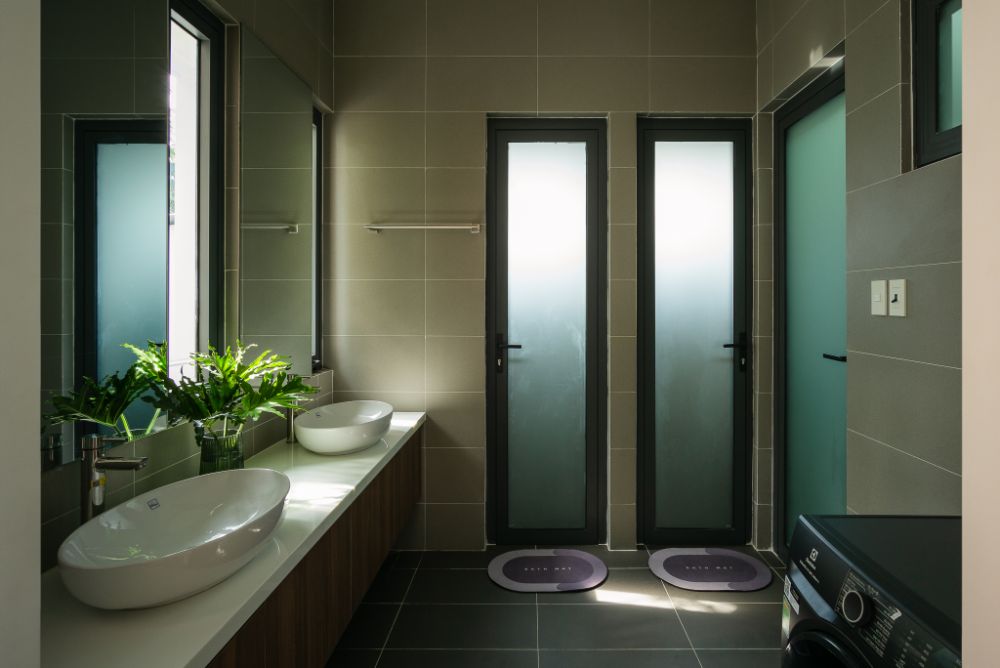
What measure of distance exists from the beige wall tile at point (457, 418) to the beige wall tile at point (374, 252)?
2.14 feet

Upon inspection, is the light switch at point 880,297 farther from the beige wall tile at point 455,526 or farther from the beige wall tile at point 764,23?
the beige wall tile at point 455,526

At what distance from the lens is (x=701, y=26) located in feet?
9.37

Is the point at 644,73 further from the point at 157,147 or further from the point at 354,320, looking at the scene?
the point at 157,147

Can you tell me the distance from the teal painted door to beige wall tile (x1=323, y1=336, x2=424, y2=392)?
184cm

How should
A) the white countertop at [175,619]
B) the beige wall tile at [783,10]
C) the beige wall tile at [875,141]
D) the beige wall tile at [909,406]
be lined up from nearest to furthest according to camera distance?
the white countertop at [175,619], the beige wall tile at [909,406], the beige wall tile at [875,141], the beige wall tile at [783,10]

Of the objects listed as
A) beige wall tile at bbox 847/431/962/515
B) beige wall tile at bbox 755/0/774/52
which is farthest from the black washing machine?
beige wall tile at bbox 755/0/774/52

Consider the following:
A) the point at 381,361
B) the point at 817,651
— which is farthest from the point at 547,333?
the point at 817,651

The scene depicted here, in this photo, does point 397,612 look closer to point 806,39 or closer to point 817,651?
point 817,651

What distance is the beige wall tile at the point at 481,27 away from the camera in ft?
9.40

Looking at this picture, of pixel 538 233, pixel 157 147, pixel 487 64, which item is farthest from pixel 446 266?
pixel 157 147

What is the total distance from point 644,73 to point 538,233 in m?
0.96

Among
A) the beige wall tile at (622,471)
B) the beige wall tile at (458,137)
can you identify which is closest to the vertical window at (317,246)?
the beige wall tile at (458,137)

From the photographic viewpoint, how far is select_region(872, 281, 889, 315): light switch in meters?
1.78

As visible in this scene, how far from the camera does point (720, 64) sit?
9.42 feet
